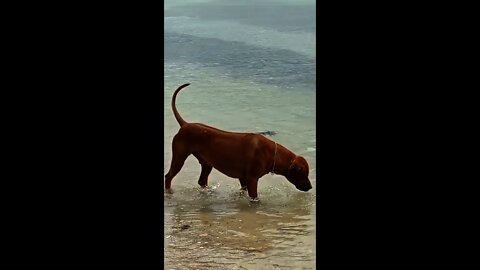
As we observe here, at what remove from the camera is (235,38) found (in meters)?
1.53

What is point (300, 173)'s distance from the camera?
1.46 metres

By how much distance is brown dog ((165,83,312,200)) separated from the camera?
1454mm

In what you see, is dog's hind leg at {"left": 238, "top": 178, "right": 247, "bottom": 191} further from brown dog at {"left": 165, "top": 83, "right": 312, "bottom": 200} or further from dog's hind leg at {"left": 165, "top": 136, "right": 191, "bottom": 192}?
dog's hind leg at {"left": 165, "top": 136, "right": 191, "bottom": 192}

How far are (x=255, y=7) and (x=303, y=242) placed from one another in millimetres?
545

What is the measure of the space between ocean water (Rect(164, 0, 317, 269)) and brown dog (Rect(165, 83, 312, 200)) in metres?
0.02

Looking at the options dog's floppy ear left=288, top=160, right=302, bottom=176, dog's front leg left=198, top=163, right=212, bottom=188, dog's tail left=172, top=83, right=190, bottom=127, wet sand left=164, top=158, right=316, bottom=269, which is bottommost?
wet sand left=164, top=158, right=316, bottom=269

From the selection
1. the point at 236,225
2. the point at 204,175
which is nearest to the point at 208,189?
the point at 204,175

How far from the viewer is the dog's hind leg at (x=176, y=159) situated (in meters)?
1.45

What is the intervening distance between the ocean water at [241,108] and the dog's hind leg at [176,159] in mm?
14

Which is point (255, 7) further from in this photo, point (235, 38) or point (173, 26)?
point (173, 26)

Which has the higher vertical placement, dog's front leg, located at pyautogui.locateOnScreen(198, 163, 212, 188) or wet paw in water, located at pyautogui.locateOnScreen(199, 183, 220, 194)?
dog's front leg, located at pyautogui.locateOnScreen(198, 163, 212, 188)

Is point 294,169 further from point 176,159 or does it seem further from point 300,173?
point 176,159

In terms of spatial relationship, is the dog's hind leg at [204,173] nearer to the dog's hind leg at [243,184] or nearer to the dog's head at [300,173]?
the dog's hind leg at [243,184]

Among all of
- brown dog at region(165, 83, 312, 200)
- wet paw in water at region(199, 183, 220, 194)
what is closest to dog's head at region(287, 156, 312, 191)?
brown dog at region(165, 83, 312, 200)
